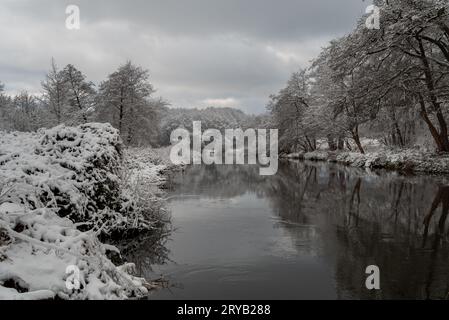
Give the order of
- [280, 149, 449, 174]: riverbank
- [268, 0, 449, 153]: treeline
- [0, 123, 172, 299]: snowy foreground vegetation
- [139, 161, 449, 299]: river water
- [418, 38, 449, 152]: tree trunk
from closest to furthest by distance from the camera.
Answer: [0, 123, 172, 299]: snowy foreground vegetation → [139, 161, 449, 299]: river water → [268, 0, 449, 153]: treeline → [418, 38, 449, 152]: tree trunk → [280, 149, 449, 174]: riverbank

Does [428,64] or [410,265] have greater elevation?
[428,64]

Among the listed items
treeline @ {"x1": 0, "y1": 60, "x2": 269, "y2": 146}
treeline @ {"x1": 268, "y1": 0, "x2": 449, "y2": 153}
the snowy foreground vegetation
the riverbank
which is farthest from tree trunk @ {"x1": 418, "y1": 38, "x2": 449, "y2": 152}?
treeline @ {"x1": 0, "y1": 60, "x2": 269, "y2": 146}

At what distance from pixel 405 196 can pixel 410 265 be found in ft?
28.2

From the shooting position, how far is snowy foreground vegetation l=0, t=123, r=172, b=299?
466cm

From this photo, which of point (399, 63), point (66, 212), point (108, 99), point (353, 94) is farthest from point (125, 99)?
point (66, 212)

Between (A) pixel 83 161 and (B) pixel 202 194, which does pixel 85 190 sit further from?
(B) pixel 202 194

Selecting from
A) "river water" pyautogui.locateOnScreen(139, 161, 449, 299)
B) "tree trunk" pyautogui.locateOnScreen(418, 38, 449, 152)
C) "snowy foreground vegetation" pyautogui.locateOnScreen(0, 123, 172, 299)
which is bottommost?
"river water" pyautogui.locateOnScreen(139, 161, 449, 299)

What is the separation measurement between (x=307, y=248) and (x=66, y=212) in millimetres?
5025

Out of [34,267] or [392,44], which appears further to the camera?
[392,44]

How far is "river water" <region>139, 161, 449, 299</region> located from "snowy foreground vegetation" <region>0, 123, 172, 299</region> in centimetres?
99

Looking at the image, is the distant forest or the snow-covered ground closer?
the distant forest

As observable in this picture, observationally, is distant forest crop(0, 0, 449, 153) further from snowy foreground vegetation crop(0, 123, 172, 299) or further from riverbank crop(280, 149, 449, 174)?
snowy foreground vegetation crop(0, 123, 172, 299)
